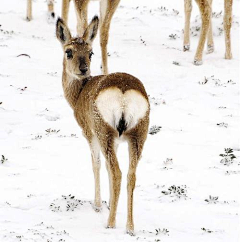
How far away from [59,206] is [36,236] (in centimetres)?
104

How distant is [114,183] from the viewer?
5.82 meters

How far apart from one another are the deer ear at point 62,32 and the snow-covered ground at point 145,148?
71.4 inches

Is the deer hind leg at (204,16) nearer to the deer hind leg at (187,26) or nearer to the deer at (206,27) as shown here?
the deer at (206,27)

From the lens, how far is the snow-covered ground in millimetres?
6316

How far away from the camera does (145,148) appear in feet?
29.5

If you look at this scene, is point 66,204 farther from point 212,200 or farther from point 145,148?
point 145,148

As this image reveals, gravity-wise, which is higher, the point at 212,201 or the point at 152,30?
the point at 152,30

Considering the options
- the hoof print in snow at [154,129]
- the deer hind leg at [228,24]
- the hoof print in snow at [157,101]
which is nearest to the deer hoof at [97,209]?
the hoof print in snow at [154,129]

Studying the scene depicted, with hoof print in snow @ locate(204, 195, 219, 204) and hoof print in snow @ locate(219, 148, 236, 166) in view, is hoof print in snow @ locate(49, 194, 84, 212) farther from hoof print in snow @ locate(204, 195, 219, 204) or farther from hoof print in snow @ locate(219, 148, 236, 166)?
hoof print in snow @ locate(219, 148, 236, 166)

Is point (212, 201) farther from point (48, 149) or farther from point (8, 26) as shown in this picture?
point (8, 26)

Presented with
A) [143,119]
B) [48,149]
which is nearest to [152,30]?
[48,149]

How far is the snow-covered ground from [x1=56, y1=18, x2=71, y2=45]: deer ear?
5.95ft

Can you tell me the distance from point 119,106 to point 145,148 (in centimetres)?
340

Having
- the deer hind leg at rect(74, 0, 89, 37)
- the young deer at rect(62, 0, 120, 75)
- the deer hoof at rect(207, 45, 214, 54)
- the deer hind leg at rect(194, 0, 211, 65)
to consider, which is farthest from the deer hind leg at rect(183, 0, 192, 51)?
the deer hind leg at rect(74, 0, 89, 37)
